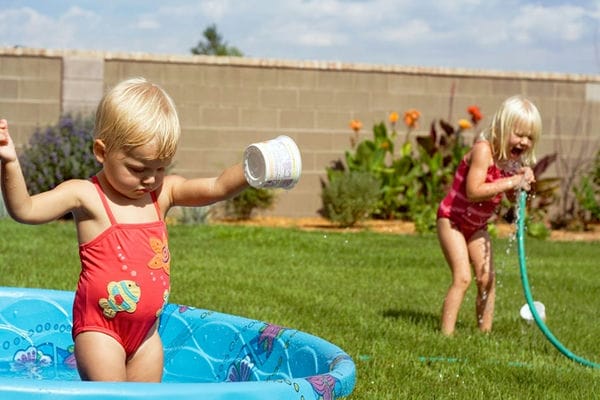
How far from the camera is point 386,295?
6.86 meters

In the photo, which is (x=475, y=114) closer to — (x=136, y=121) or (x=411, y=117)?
(x=411, y=117)

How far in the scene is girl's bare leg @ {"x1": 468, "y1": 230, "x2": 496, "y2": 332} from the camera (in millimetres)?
5625

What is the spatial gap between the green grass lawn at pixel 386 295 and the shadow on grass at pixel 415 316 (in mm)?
10

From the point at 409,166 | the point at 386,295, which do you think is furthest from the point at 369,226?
the point at 386,295

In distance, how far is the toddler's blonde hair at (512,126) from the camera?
17.7 feet

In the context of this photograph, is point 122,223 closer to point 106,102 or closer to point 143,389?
point 106,102

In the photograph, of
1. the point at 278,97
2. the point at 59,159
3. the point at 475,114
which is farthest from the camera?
the point at 278,97

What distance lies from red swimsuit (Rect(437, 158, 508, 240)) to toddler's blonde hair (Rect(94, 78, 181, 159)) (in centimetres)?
260

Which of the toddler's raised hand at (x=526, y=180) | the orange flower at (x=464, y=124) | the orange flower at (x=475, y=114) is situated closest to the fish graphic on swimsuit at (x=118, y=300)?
the toddler's raised hand at (x=526, y=180)

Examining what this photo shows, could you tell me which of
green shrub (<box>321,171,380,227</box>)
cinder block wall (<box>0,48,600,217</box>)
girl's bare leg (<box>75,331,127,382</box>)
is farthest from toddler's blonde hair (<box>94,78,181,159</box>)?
cinder block wall (<box>0,48,600,217</box>)

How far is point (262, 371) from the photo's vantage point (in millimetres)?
3926

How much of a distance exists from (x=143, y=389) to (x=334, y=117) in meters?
11.2

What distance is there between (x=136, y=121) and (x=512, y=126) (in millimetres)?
2761

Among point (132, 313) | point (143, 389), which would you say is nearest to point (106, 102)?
point (132, 313)
